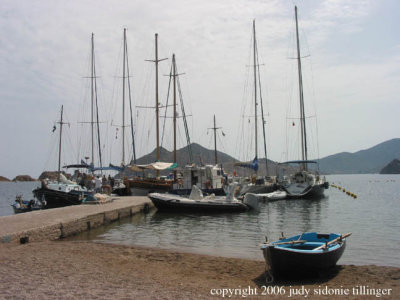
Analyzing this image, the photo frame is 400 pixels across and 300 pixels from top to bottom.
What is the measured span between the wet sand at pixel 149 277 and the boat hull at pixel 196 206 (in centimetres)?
1304

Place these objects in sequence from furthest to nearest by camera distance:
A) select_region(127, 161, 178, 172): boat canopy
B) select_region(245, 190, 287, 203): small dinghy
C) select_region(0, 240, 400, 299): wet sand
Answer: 1. select_region(245, 190, 287, 203): small dinghy
2. select_region(127, 161, 178, 172): boat canopy
3. select_region(0, 240, 400, 299): wet sand

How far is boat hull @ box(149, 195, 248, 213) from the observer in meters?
25.6

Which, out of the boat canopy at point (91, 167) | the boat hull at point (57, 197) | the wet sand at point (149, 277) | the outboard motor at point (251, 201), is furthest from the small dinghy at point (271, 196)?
the wet sand at point (149, 277)

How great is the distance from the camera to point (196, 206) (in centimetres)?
2556

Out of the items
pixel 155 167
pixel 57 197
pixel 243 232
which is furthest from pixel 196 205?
pixel 155 167

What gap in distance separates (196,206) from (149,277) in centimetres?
1661

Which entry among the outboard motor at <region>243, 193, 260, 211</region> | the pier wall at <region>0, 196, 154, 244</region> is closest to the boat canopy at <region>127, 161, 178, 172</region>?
the outboard motor at <region>243, 193, 260, 211</region>

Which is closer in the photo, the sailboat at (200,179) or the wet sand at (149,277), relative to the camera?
the wet sand at (149,277)

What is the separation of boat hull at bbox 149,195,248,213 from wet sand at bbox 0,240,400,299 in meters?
13.0

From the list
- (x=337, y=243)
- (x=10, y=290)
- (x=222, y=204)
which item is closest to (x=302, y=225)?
(x=222, y=204)

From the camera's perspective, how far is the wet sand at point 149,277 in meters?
7.45

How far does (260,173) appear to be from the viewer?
54000mm

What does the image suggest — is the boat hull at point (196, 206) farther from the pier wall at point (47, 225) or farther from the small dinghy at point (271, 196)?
the small dinghy at point (271, 196)

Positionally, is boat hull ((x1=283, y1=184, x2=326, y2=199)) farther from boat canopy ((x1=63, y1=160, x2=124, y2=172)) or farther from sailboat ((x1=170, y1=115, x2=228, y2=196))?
boat canopy ((x1=63, y1=160, x2=124, y2=172))
